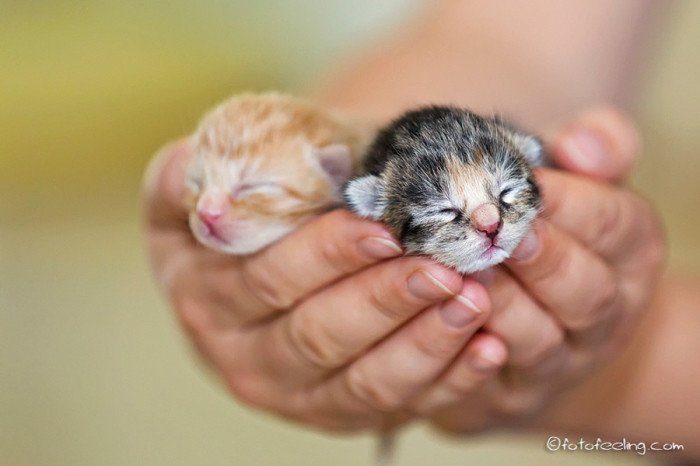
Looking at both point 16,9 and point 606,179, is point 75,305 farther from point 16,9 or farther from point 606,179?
point 606,179

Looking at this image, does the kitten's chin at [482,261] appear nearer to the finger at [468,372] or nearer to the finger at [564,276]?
the finger at [564,276]

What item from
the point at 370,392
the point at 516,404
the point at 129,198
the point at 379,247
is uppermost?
the point at 129,198

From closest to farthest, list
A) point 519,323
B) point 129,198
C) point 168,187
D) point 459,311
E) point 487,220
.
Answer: point 487,220 < point 459,311 < point 519,323 < point 168,187 < point 129,198

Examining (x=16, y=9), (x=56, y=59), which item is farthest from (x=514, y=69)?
(x=16, y=9)

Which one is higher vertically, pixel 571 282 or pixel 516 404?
pixel 571 282

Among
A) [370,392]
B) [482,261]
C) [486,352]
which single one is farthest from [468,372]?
[482,261]

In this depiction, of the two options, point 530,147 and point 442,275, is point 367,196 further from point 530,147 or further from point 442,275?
point 530,147

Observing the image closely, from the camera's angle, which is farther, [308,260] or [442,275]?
[308,260]
